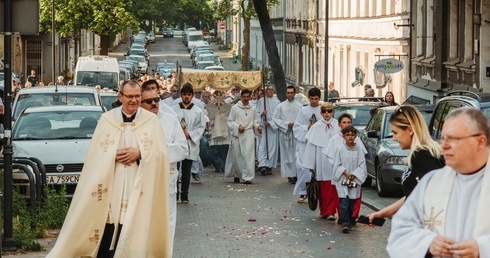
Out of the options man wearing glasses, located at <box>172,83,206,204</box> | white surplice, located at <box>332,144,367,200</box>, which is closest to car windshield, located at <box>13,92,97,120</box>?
man wearing glasses, located at <box>172,83,206,204</box>

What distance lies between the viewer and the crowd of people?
6312 mm

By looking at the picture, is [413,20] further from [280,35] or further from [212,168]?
[280,35]

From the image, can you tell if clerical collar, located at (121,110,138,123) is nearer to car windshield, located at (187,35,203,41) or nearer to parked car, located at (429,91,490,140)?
parked car, located at (429,91,490,140)

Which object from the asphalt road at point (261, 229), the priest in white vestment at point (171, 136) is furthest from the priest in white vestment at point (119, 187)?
the asphalt road at point (261, 229)

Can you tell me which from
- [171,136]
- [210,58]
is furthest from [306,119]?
[210,58]

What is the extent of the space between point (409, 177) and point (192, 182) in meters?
15.8

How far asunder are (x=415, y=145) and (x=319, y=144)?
1002 centimetres

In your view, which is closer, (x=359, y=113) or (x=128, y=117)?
(x=128, y=117)

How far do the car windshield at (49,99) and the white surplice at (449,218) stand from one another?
17586 mm

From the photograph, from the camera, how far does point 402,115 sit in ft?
26.7

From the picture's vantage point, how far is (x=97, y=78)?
46.7m

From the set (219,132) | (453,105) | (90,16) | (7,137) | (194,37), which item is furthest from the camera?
(194,37)

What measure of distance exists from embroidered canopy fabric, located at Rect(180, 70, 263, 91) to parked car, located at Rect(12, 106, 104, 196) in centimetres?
1071

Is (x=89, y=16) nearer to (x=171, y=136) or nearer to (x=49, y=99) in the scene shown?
(x=49, y=99)
